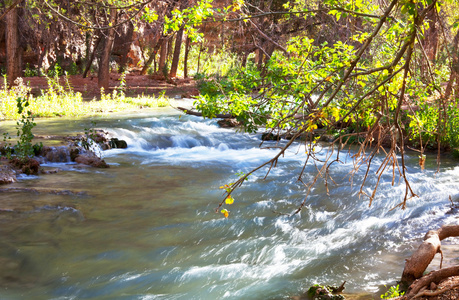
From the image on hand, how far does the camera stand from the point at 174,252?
5.57 metres

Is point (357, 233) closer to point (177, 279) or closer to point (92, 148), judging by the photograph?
point (177, 279)

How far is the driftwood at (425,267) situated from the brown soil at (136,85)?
17.3 m

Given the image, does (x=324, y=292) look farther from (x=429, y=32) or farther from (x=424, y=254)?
(x=429, y=32)

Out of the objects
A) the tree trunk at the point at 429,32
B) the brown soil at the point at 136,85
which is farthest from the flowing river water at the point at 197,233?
the brown soil at the point at 136,85

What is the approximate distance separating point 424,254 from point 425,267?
0.50 ft

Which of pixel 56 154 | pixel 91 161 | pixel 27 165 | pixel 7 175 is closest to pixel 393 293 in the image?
pixel 7 175

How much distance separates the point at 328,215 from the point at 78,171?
16.8ft

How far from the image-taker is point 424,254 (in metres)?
4.15

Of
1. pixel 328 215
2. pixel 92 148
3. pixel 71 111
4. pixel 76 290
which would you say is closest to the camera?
pixel 76 290

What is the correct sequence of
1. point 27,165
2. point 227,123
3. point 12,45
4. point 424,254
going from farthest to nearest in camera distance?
point 12,45 < point 227,123 < point 27,165 < point 424,254

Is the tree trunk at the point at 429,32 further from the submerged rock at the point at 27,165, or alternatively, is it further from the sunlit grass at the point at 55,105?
the sunlit grass at the point at 55,105

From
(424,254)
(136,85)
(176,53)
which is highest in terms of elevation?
(176,53)

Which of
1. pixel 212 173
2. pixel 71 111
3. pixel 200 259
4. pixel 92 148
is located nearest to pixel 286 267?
pixel 200 259

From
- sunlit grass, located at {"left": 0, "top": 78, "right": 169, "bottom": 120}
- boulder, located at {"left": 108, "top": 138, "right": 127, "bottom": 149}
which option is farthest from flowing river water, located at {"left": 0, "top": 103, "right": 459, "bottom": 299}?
sunlit grass, located at {"left": 0, "top": 78, "right": 169, "bottom": 120}
